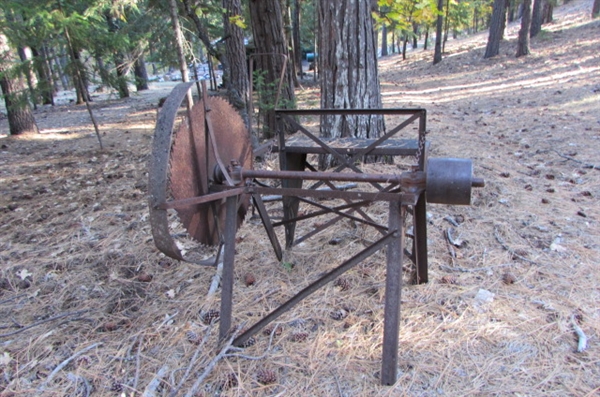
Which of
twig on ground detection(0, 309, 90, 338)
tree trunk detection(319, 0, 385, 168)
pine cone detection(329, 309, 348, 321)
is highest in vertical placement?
tree trunk detection(319, 0, 385, 168)

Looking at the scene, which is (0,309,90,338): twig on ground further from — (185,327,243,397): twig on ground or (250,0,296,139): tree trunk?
(250,0,296,139): tree trunk

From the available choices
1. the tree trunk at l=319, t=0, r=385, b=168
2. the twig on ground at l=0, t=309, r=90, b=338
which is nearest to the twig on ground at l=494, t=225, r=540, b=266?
the tree trunk at l=319, t=0, r=385, b=168

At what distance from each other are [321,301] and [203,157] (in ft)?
4.19

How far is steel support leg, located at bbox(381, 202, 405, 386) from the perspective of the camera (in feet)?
6.79

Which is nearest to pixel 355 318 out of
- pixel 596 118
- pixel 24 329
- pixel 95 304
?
pixel 95 304

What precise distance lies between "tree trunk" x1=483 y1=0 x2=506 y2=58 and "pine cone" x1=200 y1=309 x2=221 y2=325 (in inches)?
700

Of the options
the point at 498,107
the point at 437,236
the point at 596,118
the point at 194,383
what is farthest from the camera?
the point at 498,107

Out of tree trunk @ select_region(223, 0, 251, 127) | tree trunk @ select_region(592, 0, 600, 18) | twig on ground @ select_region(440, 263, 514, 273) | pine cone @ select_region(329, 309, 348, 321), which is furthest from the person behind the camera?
tree trunk @ select_region(592, 0, 600, 18)

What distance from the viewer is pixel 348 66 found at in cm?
469

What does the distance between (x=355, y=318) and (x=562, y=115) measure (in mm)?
7076

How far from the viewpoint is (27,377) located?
226 centimetres

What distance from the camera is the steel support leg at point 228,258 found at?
2287 mm

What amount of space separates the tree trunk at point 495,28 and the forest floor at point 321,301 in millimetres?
13061

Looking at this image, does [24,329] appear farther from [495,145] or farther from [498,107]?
[498,107]
